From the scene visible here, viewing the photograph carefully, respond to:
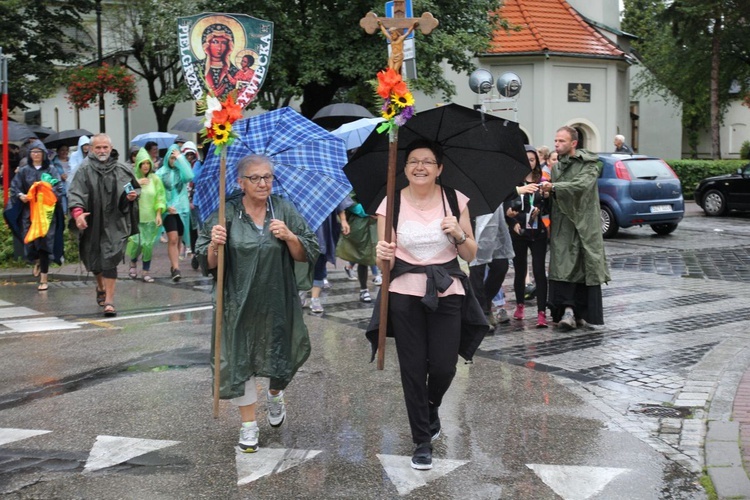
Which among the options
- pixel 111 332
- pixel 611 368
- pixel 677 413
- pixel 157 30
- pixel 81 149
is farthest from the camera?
pixel 157 30

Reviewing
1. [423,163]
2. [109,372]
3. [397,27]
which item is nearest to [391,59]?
[397,27]

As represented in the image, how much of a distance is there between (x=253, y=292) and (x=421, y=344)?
1008 mm

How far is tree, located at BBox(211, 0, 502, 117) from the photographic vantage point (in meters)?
22.7

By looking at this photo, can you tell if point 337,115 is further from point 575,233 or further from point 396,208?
point 396,208

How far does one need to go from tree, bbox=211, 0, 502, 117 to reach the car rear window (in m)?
5.01

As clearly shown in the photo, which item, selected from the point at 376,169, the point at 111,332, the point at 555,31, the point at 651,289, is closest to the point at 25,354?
the point at 111,332

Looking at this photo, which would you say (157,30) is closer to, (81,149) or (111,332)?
(81,149)

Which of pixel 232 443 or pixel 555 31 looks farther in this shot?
pixel 555 31

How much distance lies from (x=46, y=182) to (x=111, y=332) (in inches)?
163

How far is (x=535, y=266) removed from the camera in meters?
9.96

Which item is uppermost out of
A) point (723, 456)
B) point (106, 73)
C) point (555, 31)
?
point (555, 31)

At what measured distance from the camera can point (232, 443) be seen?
19.4 feet

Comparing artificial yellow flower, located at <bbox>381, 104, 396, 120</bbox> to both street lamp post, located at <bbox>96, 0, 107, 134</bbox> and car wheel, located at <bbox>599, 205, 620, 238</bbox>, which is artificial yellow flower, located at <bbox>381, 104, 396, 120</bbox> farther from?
street lamp post, located at <bbox>96, 0, 107, 134</bbox>

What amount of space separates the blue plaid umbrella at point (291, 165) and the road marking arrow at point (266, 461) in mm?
1353
